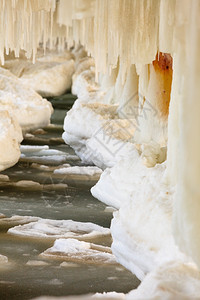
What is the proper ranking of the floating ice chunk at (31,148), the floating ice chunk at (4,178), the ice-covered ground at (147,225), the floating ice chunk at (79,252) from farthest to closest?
1. the floating ice chunk at (31,148)
2. the floating ice chunk at (4,178)
3. the floating ice chunk at (79,252)
4. the ice-covered ground at (147,225)

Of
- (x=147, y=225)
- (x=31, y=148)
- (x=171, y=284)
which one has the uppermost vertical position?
(x=171, y=284)

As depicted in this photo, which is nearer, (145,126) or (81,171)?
(145,126)

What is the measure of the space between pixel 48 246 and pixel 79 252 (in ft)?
1.50

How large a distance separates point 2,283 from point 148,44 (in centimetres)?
291

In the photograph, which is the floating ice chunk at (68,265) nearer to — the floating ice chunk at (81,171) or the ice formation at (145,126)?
the ice formation at (145,126)

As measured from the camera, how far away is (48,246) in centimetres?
648

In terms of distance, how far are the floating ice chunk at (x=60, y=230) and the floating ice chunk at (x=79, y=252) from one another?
1.17 ft

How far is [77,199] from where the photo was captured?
29.9 feet

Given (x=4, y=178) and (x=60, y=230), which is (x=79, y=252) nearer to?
(x=60, y=230)

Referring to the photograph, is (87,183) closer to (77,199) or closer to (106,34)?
(77,199)

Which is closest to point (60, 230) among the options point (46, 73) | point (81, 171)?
point (81, 171)

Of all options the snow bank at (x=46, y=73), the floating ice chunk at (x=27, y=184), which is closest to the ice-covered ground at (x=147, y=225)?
the floating ice chunk at (x=27, y=184)

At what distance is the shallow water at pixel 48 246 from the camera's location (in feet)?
16.9

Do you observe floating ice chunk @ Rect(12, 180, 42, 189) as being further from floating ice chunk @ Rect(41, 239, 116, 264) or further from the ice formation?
floating ice chunk @ Rect(41, 239, 116, 264)
